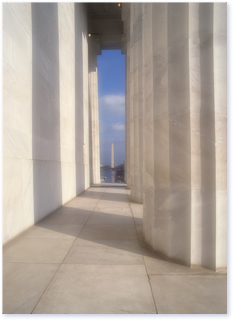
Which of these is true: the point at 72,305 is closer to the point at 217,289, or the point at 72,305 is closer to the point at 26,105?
the point at 217,289

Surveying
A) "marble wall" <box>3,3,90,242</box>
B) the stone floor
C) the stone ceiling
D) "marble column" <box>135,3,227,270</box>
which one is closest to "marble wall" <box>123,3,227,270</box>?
"marble column" <box>135,3,227,270</box>

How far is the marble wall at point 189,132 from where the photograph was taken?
13.0 ft

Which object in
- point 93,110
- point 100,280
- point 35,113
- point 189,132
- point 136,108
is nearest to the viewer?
point 100,280

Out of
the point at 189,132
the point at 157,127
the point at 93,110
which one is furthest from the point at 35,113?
the point at 93,110

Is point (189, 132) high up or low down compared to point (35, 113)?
down

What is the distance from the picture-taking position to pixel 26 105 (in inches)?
264

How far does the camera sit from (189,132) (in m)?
4.11

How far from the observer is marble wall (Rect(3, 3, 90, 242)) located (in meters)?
5.68

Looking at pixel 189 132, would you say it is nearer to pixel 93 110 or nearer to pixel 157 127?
pixel 157 127

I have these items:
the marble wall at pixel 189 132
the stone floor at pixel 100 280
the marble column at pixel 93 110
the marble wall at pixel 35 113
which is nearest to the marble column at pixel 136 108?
the marble wall at pixel 35 113

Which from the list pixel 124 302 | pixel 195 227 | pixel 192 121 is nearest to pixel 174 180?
pixel 195 227

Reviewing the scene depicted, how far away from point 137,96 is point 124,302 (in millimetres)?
10122

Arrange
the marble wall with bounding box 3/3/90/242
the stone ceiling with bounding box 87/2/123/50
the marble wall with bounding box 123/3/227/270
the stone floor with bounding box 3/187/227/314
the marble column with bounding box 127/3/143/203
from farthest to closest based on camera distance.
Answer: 1. the stone ceiling with bounding box 87/2/123/50
2. the marble column with bounding box 127/3/143/203
3. the marble wall with bounding box 3/3/90/242
4. the marble wall with bounding box 123/3/227/270
5. the stone floor with bounding box 3/187/227/314

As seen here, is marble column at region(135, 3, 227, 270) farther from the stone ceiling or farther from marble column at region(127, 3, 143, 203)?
the stone ceiling
